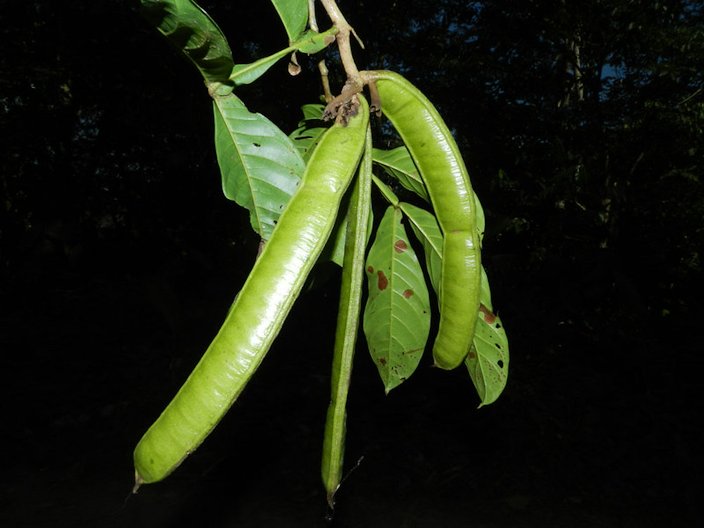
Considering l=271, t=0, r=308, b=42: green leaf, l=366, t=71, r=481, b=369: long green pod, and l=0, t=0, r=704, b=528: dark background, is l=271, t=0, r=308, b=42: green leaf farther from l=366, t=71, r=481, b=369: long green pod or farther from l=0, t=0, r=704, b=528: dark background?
l=0, t=0, r=704, b=528: dark background

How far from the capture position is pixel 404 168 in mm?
838

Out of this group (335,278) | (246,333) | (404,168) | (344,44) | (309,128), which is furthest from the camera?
(335,278)

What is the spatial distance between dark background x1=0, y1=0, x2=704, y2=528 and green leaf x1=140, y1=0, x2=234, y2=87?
1142 millimetres

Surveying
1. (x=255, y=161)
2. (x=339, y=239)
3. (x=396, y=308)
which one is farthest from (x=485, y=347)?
(x=255, y=161)

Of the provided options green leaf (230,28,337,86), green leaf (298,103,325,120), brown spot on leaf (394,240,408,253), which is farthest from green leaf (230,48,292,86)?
brown spot on leaf (394,240,408,253)

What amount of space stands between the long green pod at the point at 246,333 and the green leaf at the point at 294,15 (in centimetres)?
22

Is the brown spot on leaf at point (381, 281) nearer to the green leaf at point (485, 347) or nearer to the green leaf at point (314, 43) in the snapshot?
the green leaf at point (485, 347)

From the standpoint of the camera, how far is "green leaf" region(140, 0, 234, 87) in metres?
0.57

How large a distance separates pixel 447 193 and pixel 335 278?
3415 millimetres

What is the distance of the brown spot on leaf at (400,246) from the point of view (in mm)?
922

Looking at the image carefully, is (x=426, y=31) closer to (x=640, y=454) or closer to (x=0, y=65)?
(x=0, y=65)

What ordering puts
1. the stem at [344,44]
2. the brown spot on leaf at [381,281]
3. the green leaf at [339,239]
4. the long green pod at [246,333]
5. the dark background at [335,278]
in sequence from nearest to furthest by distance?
the long green pod at [246,333] < the stem at [344,44] < the green leaf at [339,239] < the brown spot on leaf at [381,281] < the dark background at [335,278]

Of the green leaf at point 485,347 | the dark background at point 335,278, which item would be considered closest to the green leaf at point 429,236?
the green leaf at point 485,347

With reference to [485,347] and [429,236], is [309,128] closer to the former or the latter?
[429,236]
